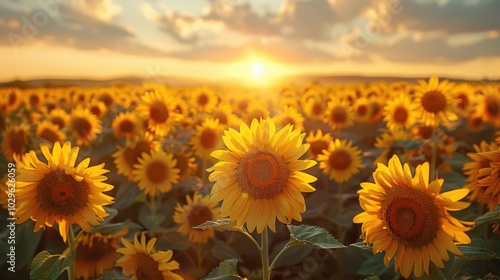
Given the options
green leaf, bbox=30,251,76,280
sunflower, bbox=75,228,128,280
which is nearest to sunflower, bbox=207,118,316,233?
green leaf, bbox=30,251,76,280

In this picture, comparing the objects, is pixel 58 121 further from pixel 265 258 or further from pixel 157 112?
pixel 265 258

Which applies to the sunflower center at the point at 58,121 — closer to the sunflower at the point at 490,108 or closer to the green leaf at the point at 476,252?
the sunflower at the point at 490,108

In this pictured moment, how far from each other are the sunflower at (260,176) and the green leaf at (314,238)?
0.14m

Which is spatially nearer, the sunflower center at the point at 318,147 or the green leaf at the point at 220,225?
A: the green leaf at the point at 220,225

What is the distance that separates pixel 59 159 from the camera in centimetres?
323

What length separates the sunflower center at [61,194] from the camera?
10.4 ft

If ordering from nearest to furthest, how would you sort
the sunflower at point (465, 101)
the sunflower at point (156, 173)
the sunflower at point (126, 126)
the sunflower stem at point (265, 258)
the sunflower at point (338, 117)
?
the sunflower stem at point (265, 258) → the sunflower at point (156, 173) → the sunflower at point (126, 126) → the sunflower at point (338, 117) → the sunflower at point (465, 101)

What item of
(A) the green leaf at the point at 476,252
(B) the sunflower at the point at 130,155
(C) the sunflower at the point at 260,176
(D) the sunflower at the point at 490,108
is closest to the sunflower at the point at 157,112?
(B) the sunflower at the point at 130,155

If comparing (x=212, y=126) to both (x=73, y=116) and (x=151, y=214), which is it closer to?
(x=151, y=214)

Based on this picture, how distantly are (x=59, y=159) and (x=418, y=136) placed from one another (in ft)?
18.8

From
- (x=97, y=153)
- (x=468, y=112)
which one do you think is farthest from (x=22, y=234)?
(x=468, y=112)

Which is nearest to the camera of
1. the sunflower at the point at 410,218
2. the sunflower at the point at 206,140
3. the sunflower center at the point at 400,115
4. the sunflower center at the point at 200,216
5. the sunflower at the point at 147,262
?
the sunflower at the point at 410,218

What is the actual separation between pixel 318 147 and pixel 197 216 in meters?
2.43

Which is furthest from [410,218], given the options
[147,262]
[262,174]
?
[147,262]
